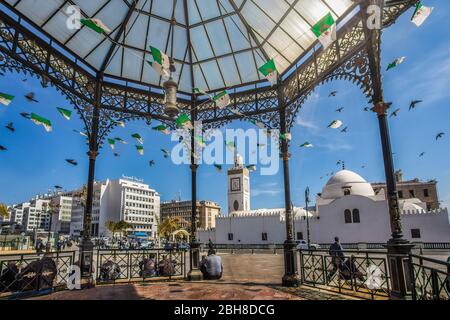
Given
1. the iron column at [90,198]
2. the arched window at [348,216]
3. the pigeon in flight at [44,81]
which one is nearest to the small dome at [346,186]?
the arched window at [348,216]

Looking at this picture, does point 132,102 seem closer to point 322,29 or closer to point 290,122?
point 290,122

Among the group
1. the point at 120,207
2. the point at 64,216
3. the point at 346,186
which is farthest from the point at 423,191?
Result: the point at 64,216

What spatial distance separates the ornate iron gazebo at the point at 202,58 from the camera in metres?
6.70

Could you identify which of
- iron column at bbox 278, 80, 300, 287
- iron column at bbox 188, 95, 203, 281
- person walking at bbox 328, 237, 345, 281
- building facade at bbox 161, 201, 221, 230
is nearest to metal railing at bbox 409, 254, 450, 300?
person walking at bbox 328, 237, 345, 281

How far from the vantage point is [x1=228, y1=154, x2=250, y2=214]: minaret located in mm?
60781

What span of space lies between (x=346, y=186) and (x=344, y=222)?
8.37 meters

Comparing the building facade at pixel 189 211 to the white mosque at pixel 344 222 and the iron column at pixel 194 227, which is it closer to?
the white mosque at pixel 344 222

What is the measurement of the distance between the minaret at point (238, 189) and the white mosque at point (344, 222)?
12702mm

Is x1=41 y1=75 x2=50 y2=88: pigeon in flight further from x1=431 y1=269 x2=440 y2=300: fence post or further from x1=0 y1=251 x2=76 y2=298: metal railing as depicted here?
x1=431 y1=269 x2=440 y2=300: fence post

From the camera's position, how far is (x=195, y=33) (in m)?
9.93

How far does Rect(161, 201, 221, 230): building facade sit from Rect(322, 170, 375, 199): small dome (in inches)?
2545

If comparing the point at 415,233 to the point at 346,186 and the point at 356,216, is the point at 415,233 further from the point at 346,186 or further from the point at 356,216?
the point at 346,186
